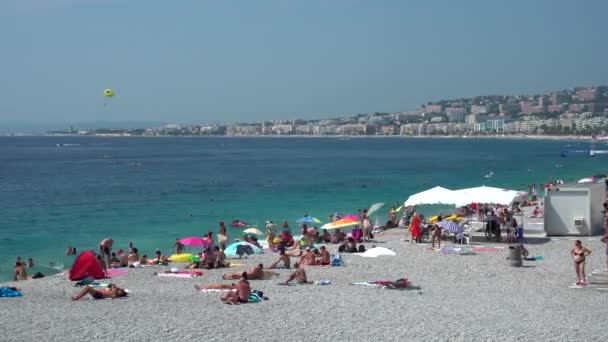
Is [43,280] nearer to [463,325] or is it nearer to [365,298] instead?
[365,298]

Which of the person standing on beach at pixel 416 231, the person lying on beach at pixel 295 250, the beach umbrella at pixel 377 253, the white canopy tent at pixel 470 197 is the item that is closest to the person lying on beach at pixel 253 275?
the person lying on beach at pixel 295 250

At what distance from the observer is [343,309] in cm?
→ 1202

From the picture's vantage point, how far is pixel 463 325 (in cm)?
1086

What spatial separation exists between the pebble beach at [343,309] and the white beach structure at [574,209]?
3234 millimetres

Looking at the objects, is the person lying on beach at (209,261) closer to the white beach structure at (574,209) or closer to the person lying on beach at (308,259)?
the person lying on beach at (308,259)

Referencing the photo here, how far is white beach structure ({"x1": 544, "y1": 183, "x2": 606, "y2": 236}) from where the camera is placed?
65.0ft

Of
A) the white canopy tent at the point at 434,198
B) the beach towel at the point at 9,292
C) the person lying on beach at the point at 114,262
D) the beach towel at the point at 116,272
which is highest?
the white canopy tent at the point at 434,198

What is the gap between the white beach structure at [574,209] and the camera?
65.0 feet

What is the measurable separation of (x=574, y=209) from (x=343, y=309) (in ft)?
34.2

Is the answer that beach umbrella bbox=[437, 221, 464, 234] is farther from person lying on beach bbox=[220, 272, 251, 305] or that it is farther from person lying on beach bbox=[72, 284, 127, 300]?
person lying on beach bbox=[72, 284, 127, 300]

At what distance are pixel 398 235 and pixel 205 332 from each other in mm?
14245

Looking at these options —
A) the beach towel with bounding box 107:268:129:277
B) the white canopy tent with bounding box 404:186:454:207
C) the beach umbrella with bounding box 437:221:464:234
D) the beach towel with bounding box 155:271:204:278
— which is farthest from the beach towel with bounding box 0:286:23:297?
the white canopy tent with bounding box 404:186:454:207

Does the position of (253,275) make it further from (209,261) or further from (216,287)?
(209,261)

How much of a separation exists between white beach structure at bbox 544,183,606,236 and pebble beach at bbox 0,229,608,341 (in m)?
3.23
